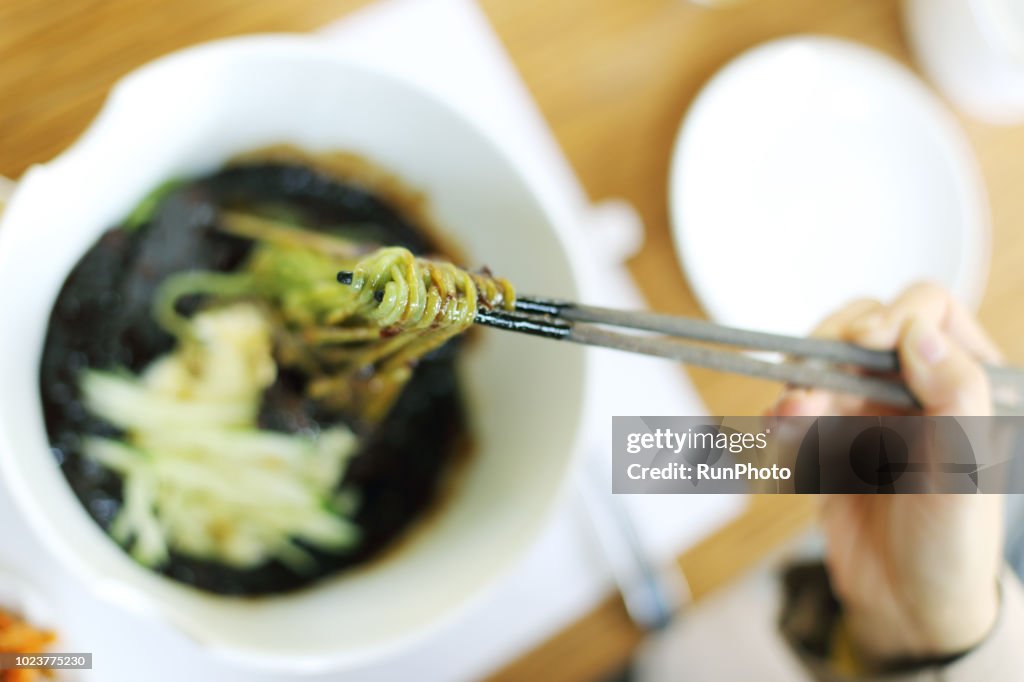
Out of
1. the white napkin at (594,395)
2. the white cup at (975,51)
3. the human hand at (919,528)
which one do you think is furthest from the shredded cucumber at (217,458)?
the white cup at (975,51)

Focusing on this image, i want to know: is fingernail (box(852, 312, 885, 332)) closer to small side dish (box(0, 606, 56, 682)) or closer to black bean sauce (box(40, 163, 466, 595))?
black bean sauce (box(40, 163, 466, 595))

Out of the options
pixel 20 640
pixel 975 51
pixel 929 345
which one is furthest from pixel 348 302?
pixel 975 51

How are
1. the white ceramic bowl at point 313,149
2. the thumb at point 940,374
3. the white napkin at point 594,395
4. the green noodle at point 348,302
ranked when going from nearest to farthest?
1. the green noodle at point 348,302
2. the white ceramic bowl at point 313,149
3. the thumb at point 940,374
4. the white napkin at point 594,395

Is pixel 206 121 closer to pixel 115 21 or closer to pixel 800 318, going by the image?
pixel 115 21

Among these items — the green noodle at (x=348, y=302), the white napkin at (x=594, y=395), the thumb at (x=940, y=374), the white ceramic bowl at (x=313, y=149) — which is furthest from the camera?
the white napkin at (x=594, y=395)

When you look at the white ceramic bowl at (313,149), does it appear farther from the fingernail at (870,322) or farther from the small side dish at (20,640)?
the fingernail at (870,322)

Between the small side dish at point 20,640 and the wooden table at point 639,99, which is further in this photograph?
the wooden table at point 639,99
